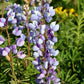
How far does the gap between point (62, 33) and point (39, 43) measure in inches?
57.2

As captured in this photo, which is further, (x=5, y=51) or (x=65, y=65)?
(x=65, y=65)

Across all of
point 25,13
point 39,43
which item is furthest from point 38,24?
point 25,13

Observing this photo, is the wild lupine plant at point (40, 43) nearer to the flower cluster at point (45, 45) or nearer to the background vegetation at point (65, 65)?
the flower cluster at point (45, 45)

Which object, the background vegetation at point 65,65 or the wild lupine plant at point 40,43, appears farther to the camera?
the background vegetation at point 65,65

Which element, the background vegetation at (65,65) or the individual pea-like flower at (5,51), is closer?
the individual pea-like flower at (5,51)

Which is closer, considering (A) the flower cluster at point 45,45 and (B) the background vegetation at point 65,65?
(A) the flower cluster at point 45,45

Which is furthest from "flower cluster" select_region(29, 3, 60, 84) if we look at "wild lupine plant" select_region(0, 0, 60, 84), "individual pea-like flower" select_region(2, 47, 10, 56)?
"individual pea-like flower" select_region(2, 47, 10, 56)

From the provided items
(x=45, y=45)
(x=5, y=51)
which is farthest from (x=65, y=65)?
(x=5, y=51)

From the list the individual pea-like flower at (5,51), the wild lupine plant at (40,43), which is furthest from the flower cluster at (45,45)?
the individual pea-like flower at (5,51)

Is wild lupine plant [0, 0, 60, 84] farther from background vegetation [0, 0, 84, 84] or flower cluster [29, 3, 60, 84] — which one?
background vegetation [0, 0, 84, 84]

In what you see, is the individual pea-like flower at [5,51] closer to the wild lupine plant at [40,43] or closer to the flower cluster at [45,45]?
the wild lupine plant at [40,43]

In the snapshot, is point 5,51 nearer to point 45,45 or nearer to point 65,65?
point 45,45

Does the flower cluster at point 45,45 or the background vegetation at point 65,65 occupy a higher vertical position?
the flower cluster at point 45,45

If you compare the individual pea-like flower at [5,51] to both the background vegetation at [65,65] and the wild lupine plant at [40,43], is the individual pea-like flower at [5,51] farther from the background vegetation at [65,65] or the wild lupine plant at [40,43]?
the background vegetation at [65,65]
